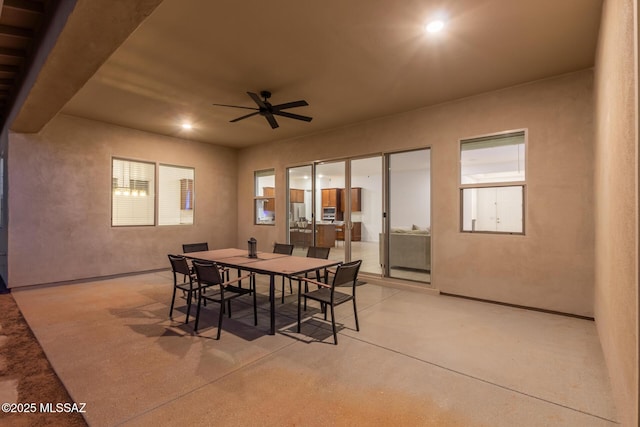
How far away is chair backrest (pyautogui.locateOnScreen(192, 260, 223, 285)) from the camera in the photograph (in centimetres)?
296

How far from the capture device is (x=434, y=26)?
2.73 m

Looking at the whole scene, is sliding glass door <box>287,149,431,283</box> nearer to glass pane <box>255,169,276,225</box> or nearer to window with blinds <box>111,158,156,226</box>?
glass pane <box>255,169,276,225</box>

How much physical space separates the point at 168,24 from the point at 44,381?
3038 millimetres

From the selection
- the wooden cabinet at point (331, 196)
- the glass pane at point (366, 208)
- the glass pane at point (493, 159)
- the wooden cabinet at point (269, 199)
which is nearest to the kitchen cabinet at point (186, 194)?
the wooden cabinet at point (269, 199)

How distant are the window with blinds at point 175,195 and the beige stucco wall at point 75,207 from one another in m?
0.23

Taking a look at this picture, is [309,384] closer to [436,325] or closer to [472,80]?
[436,325]

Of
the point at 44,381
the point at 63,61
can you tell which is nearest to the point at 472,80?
the point at 63,61

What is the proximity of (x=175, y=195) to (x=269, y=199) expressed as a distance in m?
2.09

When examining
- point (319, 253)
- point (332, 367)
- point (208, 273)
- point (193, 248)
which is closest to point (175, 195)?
point (193, 248)

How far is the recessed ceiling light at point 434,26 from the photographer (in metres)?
2.68

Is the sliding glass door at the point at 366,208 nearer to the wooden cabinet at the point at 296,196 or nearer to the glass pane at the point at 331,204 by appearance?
the glass pane at the point at 331,204

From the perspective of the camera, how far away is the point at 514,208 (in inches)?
161

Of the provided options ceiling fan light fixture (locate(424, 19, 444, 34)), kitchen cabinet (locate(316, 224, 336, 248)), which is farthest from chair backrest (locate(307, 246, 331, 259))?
kitchen cabinet (locate(316, 224, 336, 248))

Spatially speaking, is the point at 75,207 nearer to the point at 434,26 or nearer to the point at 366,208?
the point at 434,26
